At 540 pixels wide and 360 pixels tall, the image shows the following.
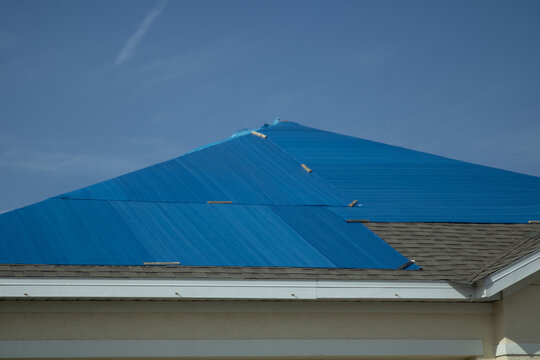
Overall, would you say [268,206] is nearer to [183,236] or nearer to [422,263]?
[183,236]

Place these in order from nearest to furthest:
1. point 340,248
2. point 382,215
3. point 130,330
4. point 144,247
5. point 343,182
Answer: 1. point 130,330
2. point 144,247
3. point 340,248
4. point 382,215
5. point 343,182

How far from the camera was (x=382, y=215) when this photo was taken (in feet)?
37.7

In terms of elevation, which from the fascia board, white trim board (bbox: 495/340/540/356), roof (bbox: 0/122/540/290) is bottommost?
white trim board (bbox: 495/340/540/356)

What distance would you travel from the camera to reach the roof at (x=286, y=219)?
922 centimetres

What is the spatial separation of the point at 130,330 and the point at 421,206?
516 cm

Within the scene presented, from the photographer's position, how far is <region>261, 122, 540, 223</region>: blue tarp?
1176 centimetres

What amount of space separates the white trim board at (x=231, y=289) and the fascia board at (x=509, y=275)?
0.22 m

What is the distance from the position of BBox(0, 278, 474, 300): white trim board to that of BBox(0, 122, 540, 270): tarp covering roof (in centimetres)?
54

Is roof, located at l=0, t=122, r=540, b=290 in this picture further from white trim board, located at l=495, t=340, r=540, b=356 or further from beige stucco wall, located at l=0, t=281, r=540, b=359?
white trim board, located at l=495, t=340, r=540, b=356

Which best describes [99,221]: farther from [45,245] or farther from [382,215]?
[382,215]

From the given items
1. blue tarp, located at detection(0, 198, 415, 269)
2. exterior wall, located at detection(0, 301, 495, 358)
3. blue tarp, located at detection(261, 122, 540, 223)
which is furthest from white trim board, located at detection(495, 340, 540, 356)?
blue tarp, located at detection(261, 122, 540, 223)

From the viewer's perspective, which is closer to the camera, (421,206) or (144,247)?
(144,247)

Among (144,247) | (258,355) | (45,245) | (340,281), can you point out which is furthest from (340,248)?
(45,245)

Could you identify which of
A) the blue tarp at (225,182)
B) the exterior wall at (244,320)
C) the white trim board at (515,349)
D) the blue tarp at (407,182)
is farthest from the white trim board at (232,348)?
the blue tarp at (225,182)
